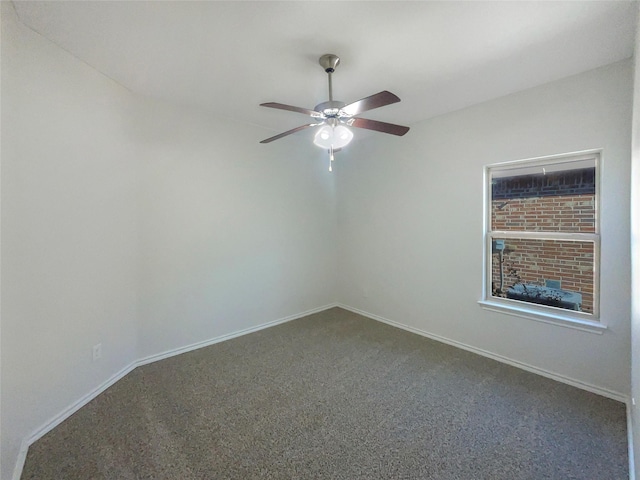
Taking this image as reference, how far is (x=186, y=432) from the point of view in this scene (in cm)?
189

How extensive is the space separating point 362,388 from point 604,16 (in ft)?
9.95

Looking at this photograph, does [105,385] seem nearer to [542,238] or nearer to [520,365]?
[520,365]

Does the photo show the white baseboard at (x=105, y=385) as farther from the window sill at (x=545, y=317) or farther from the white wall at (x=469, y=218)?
the window sill at (x=545, y=317)

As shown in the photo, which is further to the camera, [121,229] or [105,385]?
[121,229]

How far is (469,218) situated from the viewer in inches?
117

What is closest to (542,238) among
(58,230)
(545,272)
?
(545,272)

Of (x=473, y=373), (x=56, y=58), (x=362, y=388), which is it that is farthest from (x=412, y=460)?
(x=56, y=58)

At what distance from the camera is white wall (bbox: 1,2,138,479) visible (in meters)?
1.66

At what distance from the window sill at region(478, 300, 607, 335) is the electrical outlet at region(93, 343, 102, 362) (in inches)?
142

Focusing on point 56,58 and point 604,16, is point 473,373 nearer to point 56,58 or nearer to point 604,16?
point 604,16

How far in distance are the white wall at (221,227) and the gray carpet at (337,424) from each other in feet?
1.89

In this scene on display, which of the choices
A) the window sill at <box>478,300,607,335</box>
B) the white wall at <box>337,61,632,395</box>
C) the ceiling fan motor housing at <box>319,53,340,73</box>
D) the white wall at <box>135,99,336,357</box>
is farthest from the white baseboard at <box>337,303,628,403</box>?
the ceiling fan motor housing at <box>319,53,340,73</box>

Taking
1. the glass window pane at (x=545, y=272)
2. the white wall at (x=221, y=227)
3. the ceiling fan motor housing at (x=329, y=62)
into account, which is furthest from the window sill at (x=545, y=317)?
the ceiling fan motor housing at (x=329, y=62)

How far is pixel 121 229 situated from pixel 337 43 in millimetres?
2370
